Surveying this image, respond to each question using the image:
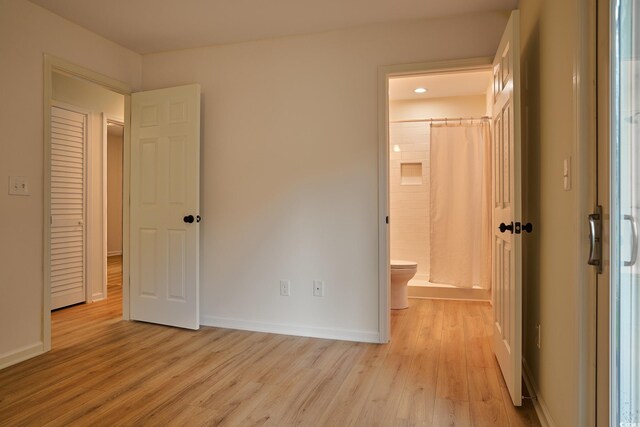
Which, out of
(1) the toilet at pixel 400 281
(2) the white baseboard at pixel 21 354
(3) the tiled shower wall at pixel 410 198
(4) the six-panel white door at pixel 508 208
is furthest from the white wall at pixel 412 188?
(2) the white baseboard at pixel 21 354

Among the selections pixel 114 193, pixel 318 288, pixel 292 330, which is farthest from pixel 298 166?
pixel 114 193

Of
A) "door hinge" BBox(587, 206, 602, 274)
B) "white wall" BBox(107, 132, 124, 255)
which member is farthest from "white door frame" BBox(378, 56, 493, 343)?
"white wall" BBox(107, 132, 124, 255)

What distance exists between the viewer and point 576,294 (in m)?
1.43

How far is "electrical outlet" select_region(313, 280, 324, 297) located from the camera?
10.6 feet

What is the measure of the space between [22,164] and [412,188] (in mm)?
3968

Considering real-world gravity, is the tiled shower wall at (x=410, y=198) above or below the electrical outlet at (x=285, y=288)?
above

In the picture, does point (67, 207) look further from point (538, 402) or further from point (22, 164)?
point (538, 402)

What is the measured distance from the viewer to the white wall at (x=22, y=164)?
104 inches

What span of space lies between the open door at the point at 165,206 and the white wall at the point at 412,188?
8.63ft

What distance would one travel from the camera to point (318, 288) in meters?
3.26

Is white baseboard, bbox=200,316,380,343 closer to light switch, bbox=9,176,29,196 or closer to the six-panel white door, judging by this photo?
the six-panel white door

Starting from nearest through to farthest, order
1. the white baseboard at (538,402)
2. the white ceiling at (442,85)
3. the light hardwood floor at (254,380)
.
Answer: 1. the white baseboard at (538,402)
2. the light hardwood floor at (254,380)
3. the white ceiling at (442,85)

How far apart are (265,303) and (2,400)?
176 cm

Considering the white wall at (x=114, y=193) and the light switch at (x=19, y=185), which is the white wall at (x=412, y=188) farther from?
the white wall at (x=114, y=193)
